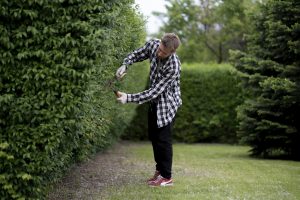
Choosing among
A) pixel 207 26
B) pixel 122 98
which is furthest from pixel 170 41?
pixel 207 26

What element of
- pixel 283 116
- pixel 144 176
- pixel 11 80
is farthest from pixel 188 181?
pixel 283 116

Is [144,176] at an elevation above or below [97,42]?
below

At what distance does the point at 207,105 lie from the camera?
15.7 m

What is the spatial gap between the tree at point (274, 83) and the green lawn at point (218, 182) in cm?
93

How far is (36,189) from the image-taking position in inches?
178

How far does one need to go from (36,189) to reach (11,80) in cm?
97

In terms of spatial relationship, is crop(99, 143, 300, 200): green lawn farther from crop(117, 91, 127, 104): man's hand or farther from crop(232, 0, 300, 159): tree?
crop(117, 91, 127, 104): man's hand

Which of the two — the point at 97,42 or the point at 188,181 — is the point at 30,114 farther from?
the point at 188,181

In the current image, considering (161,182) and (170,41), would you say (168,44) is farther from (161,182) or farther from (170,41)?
(161,182)

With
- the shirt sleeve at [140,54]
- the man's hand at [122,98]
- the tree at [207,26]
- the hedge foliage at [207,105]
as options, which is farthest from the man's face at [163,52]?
the tree at [207,26]

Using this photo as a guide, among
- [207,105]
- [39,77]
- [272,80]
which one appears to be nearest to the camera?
[39,77]

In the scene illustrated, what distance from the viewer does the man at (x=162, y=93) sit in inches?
237

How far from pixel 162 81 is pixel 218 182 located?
171 centimetres

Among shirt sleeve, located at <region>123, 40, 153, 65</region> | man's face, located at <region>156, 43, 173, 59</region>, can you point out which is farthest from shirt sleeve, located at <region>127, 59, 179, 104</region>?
shirt sleeve, located at <region>123, 40, 153, 65</region>
